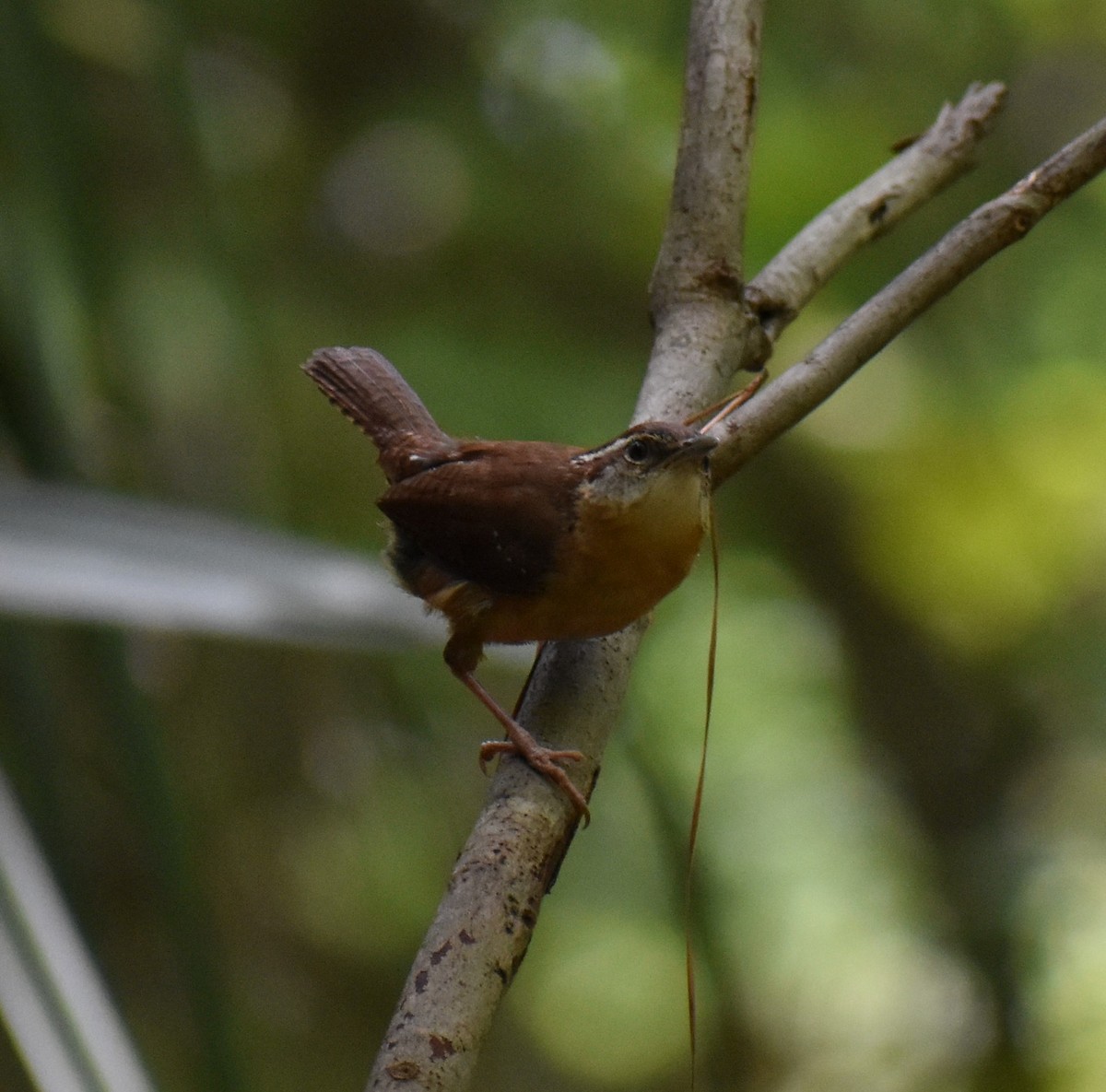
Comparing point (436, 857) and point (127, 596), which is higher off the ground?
point (436, 857)

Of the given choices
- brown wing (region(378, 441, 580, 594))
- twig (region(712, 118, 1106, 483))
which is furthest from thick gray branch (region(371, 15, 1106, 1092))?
brown wing (region(378, 441, 580, 594))

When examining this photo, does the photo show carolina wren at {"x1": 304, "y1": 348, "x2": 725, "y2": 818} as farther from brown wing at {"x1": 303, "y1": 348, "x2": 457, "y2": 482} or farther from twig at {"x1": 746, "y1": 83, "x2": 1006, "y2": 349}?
twig at {"x1": 746, "y1": 83, "x2": 1006, "y2": 349}

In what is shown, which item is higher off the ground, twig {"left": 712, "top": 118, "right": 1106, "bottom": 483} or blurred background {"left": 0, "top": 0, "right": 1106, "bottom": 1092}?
blurred background {"left": 0, "top": 0, "right": 1106, "bottom": 1092}

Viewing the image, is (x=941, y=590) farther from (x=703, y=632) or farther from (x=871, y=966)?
(x=871, y=966)

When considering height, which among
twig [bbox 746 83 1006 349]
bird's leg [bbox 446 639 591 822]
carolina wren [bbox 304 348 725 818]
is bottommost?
bird's leg [bbox 446 639 591 822]

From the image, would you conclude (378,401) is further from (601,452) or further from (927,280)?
(927,280)

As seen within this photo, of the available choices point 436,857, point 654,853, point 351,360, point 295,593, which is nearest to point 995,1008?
point 654,853

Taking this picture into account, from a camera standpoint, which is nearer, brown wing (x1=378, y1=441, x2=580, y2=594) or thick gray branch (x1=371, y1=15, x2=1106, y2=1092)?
thick gray branch (x1=371, y1=15, x2=1106, y2=1092)

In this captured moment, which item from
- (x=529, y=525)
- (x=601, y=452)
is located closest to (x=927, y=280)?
(x=601, y=452)
